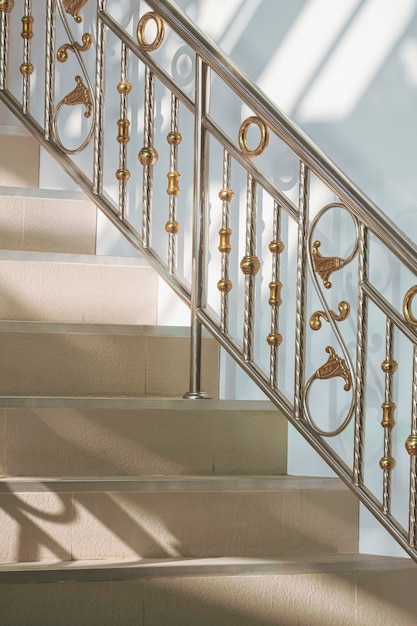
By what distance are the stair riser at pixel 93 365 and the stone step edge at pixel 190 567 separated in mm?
617

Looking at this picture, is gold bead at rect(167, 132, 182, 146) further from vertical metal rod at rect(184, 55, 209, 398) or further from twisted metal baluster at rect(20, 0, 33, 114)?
twisted metal baluster at rect(20, 0, 33, 114)

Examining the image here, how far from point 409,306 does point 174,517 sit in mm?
768

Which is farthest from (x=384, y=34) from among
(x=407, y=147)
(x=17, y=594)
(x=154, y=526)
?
(x=17, y=594)

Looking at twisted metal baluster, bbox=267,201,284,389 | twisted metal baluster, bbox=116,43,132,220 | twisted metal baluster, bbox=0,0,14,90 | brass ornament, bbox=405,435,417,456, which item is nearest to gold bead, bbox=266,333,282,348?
twisted metal baluster, bbox=267,201,284,389

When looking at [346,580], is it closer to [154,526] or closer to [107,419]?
[154,526]

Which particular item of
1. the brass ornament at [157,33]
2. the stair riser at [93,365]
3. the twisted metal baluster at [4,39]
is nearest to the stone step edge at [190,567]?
the stair riser at [93,365]

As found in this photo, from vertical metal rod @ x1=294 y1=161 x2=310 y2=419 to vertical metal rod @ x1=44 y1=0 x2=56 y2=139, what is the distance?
0.99 meters

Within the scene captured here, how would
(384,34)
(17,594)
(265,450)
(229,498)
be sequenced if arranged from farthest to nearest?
(384,34) → (265,450) → (229,498) → (17,594)

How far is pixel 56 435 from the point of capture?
8.34 ft

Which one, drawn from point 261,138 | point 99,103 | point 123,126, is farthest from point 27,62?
point 261,138

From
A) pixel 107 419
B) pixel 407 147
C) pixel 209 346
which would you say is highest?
pixel 407 147

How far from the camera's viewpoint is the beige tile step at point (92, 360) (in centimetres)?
279

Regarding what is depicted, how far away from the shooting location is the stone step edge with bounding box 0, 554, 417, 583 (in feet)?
7.20

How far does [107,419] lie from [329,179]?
2.70 feet
